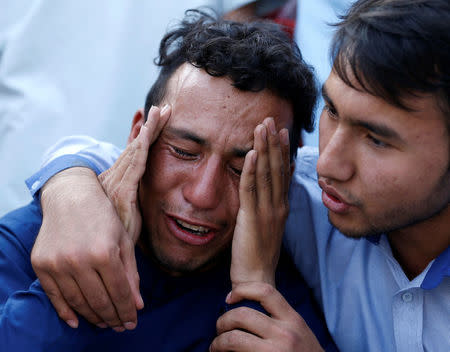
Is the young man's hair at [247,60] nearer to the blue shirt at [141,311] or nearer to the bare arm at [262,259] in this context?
the bare arm at [262,259]

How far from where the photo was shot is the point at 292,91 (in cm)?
146

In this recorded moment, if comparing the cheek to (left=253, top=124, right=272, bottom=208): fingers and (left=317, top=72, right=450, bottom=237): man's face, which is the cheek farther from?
(left=253, top=124, right=272, bottom=208): fingers

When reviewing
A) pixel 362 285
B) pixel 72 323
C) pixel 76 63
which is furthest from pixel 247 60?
pixel 76 63

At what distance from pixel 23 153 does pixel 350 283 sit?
151cm

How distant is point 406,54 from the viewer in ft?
3.57

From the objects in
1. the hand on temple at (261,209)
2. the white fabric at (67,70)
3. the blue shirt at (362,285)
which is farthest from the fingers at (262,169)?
the white fabric at (67,70)

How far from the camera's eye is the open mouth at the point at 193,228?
136 centimetres

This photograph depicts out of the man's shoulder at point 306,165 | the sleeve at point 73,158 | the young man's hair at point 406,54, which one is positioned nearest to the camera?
the young man's hair at point 406,54

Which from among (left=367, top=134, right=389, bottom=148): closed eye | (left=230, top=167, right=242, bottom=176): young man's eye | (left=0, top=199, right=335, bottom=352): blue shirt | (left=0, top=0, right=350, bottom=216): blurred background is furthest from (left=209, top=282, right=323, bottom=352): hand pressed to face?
(left=0, top=0, right=350, bottom=216): blurred background

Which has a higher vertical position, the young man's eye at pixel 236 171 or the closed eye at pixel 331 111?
the closed eye at pixel 331 111

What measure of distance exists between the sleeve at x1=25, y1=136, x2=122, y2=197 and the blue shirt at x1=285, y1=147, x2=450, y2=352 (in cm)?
56

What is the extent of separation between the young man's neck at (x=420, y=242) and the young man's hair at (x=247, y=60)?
0.38 metres

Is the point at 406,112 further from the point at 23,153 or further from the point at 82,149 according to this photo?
the point at 23,153

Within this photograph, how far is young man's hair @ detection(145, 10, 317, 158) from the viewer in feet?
4.53
